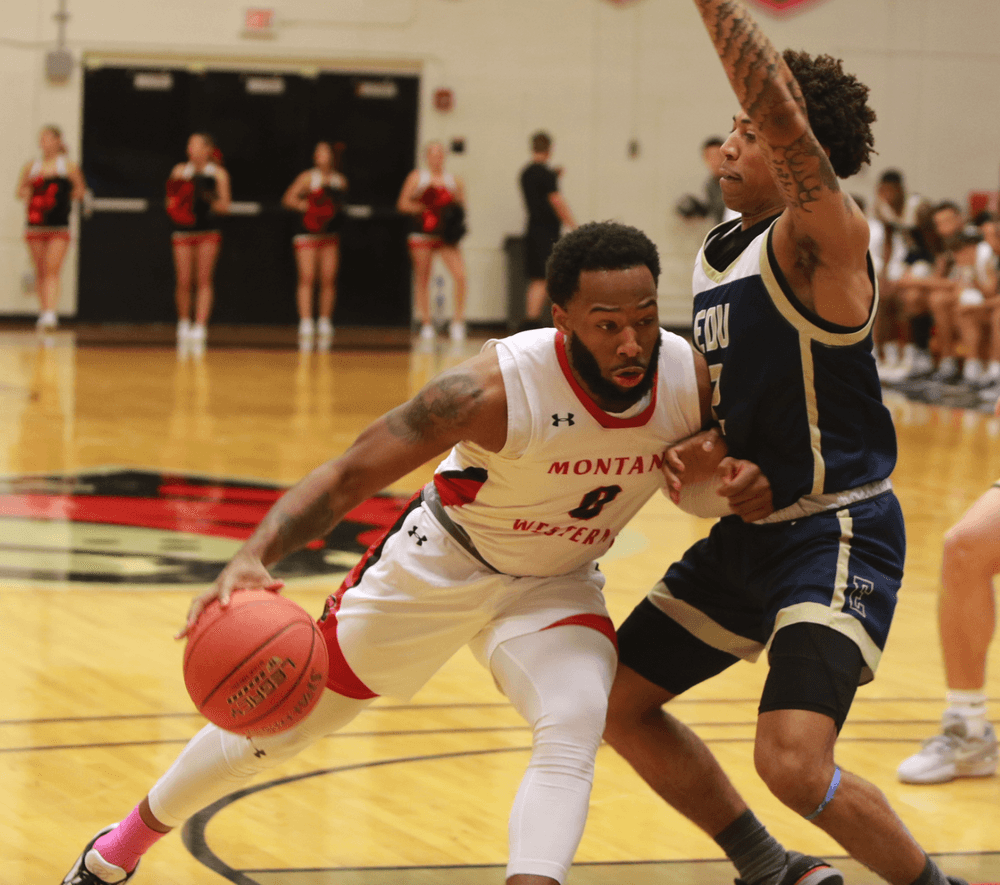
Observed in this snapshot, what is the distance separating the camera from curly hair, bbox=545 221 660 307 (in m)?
2.73

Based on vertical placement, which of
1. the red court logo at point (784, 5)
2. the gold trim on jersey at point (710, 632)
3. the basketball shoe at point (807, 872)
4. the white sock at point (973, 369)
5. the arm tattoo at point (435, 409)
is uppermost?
the red court logo at point (784, 5)

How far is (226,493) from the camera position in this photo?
7160 mm

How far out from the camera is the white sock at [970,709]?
3.91 metres

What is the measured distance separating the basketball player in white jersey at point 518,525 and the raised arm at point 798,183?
0.29m

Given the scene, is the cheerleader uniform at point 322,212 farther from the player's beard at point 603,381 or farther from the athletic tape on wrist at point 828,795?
the athletic tape on wrist at point 828,795

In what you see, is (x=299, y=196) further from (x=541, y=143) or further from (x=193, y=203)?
(x=541, y=143)

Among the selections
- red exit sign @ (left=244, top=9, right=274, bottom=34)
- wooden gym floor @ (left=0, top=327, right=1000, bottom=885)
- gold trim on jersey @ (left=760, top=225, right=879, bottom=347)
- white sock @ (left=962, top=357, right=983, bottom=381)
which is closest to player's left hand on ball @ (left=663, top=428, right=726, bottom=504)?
gold trim on jersey @ (left=760, top=225, right=879, bottom=347)

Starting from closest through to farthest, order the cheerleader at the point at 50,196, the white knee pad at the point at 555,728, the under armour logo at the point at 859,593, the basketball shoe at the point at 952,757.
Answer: the white knee pad at the point at 555,728
the under armour logo at the point at 859,593
the basketball shoe at the point at 952,757
the cheerleader at the point at 50,196

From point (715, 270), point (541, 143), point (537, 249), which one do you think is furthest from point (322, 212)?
point (715, 270)

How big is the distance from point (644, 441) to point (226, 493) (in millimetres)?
4622

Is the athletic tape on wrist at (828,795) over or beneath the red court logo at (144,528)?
over

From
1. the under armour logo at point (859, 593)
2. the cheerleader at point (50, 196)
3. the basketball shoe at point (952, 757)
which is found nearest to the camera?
the under armour logo at point (859, 593)

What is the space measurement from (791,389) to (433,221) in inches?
513

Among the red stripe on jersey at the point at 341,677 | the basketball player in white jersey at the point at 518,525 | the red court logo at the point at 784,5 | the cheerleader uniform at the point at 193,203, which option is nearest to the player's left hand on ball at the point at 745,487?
the basketball player in white jersey at the point at 518,525
